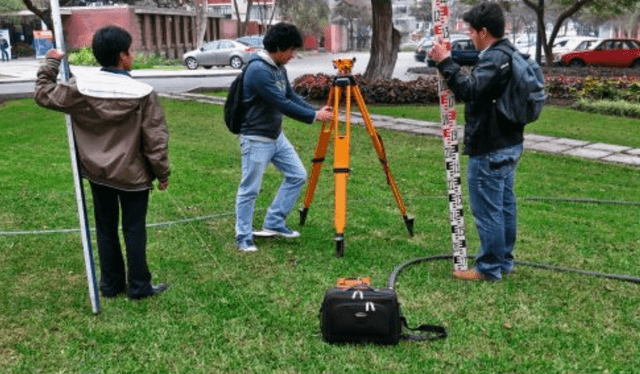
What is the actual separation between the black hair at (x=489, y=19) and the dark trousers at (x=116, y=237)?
2.29 meters

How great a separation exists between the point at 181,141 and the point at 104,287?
637 centimetres

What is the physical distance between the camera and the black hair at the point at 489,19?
441 centimetres

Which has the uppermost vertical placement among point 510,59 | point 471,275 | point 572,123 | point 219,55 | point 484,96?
point 510,59

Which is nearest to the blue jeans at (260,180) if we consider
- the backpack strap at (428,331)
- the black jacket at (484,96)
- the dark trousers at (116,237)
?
the dark trousers at (116,237)

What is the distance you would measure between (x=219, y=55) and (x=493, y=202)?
3039 centimetres

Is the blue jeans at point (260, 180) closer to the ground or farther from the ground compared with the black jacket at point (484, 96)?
closer to the ground

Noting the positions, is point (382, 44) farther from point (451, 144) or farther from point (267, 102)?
point (451, 144)

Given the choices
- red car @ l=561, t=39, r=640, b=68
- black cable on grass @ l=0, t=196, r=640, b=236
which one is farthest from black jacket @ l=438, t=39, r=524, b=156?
red car @ l=561, t=39, r=640, b=68

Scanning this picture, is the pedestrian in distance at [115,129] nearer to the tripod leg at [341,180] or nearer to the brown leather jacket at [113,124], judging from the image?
the brown leather jacket at [113,124]

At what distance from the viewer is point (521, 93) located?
4418 millimetres

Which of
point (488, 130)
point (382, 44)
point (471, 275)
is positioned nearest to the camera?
point (488, 130)

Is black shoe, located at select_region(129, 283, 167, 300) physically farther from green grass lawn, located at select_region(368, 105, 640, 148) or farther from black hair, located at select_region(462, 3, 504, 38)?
green grass lawn, located at select_region(368, 105, 640, 148)

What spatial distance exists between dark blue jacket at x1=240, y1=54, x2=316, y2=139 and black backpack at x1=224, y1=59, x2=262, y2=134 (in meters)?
0.04

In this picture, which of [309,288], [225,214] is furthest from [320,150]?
[309,288]
